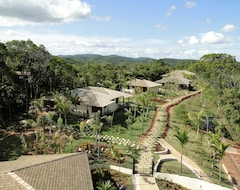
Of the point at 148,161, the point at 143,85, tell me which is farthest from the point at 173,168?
the point at 143,85

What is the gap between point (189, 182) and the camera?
17.7 metres

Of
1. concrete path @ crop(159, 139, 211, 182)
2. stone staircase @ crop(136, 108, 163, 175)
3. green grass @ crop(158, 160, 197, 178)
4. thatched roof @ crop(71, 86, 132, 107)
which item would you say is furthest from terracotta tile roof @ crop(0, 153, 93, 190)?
thatched roof @ crop(71, 86, 132, 107)

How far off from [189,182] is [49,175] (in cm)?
1057

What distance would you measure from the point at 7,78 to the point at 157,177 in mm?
23747

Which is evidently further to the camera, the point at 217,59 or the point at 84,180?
the point at 217,59

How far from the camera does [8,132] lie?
2561 cm

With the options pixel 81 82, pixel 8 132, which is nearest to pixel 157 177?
pixel 8 132

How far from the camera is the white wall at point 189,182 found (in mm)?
16984

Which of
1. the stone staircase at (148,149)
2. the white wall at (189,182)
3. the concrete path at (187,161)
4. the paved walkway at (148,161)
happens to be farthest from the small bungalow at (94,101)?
the white wall at (189,182)

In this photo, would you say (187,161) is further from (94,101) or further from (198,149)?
(94,101)

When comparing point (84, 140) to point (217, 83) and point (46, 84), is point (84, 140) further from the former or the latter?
point (217, 83)

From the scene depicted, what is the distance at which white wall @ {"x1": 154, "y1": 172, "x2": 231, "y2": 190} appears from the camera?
669 inches

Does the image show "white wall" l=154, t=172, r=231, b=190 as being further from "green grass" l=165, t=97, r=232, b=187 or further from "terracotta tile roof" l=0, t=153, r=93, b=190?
"terracotta tile roof" l=0, t=153, r=93, b=190

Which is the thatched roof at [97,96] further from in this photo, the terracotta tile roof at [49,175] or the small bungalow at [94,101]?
the terracotta tile roof at [49,175]
